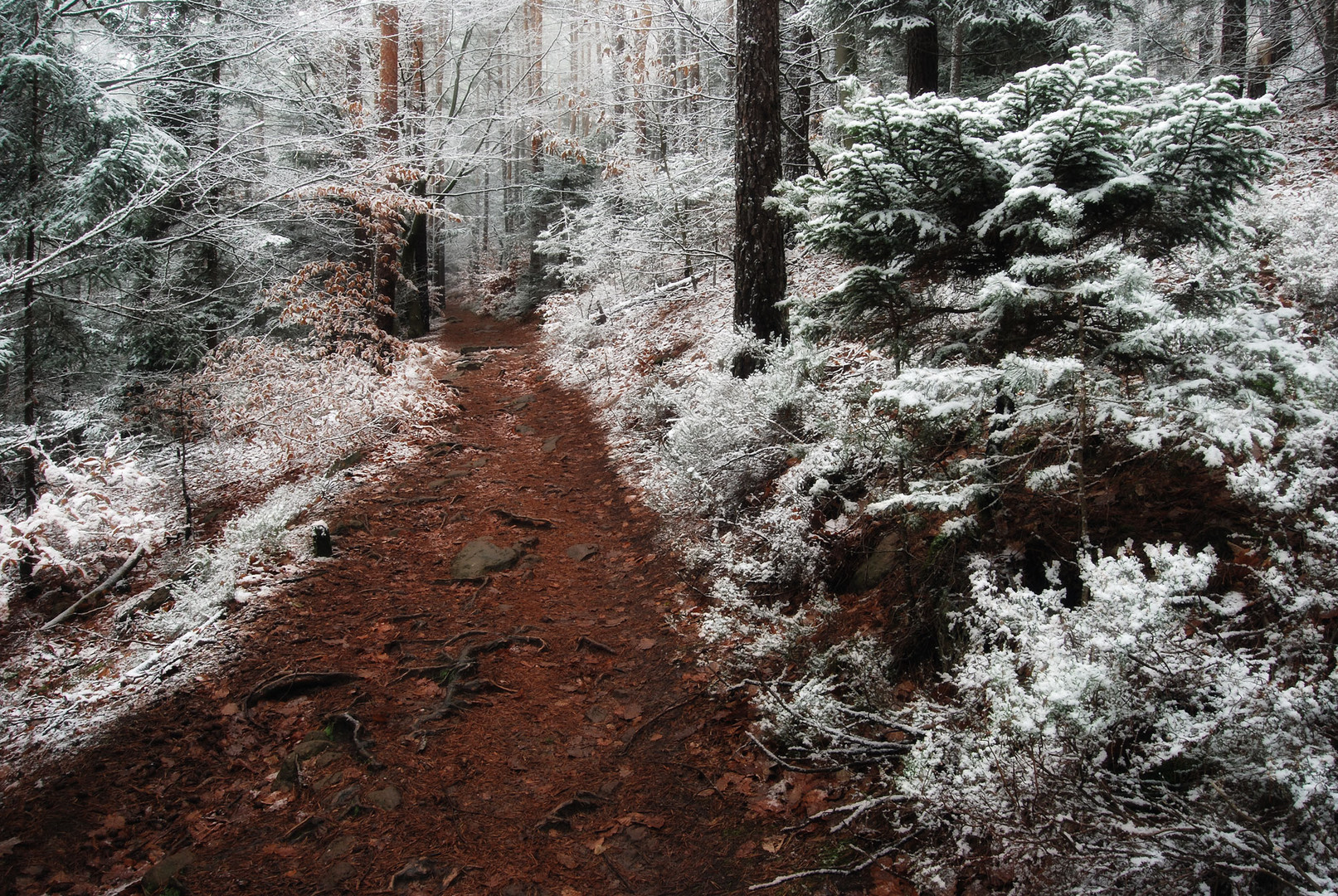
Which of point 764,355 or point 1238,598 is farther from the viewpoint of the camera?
point 764,355

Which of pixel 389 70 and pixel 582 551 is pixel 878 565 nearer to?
pixel 582 551

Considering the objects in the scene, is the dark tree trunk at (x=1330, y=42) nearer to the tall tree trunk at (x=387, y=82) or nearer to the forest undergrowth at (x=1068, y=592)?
the forest undergrowth at (x=1068, y=592)

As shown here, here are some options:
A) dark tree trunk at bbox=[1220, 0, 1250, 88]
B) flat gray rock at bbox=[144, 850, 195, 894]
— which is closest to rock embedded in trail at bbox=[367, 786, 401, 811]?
flat gray rock at bbox=[144, 850, 195, 894]

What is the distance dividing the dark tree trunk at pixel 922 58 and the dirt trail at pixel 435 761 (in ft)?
29.0

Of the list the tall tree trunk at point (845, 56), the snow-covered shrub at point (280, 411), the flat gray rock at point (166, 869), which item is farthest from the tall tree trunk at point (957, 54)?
the flat gray rock at point (166, 869)

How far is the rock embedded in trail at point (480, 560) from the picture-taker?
6.40 m

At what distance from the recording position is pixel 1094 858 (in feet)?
6.84

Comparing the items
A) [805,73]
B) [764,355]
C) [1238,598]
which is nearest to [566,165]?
[805,73]

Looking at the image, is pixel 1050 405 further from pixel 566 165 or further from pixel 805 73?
pixel 566 165

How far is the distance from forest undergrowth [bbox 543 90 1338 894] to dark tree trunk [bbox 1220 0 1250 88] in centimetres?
1154

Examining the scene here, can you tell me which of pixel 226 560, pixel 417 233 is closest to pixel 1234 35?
pixel 417 233

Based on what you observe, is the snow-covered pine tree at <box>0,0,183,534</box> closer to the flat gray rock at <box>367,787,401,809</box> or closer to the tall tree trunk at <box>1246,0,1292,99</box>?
the flat gray rock at <box>367,787,401,809</box>

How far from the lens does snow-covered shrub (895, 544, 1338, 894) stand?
6.38ft

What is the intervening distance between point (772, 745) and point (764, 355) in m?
3.44
